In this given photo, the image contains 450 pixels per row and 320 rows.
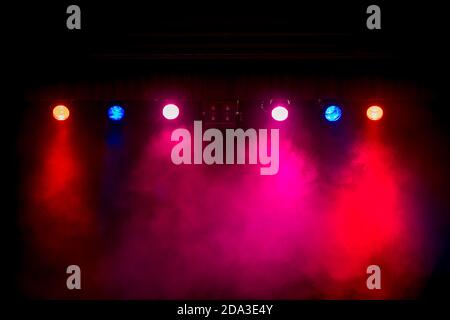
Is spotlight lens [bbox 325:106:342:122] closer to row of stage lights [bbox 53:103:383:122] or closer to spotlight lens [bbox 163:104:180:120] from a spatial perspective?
row of stage lights [bbox 53:103:383:122]

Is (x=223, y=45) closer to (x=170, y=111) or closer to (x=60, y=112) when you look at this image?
(x=170, y=111)

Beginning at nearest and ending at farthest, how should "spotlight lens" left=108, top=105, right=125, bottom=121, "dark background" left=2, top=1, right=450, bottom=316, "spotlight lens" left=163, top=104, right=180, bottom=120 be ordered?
"dark background" left=2, top=1, right=450, bottom=316, "spotlight lens" left=163, top=104, right=180, bottom=120, "spotlight lens" left=108, top=105, right=125, bottom=121

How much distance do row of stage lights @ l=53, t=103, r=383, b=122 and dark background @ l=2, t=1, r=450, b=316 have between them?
0.85 feet

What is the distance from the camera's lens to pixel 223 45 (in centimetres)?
469

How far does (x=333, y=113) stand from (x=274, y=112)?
51cm

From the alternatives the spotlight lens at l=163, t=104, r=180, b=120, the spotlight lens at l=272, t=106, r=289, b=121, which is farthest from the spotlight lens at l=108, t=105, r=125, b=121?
the spotlight lens at l=272, t=106, r=289, b=121

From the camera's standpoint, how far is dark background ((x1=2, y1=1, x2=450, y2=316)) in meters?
4.48

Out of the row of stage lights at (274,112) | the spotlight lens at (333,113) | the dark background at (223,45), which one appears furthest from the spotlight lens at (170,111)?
the spotlight lens at (333,113)

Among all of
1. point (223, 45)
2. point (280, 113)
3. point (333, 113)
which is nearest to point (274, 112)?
point (280, 113)

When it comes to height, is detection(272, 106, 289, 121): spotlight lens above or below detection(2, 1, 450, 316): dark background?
below

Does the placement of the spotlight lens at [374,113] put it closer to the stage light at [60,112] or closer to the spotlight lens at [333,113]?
the spotlight lens at [333,113]

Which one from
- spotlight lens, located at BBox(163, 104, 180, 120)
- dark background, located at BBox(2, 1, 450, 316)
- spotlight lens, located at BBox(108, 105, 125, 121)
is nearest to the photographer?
dark background, located at BBox(2, 1, 450, 316)
